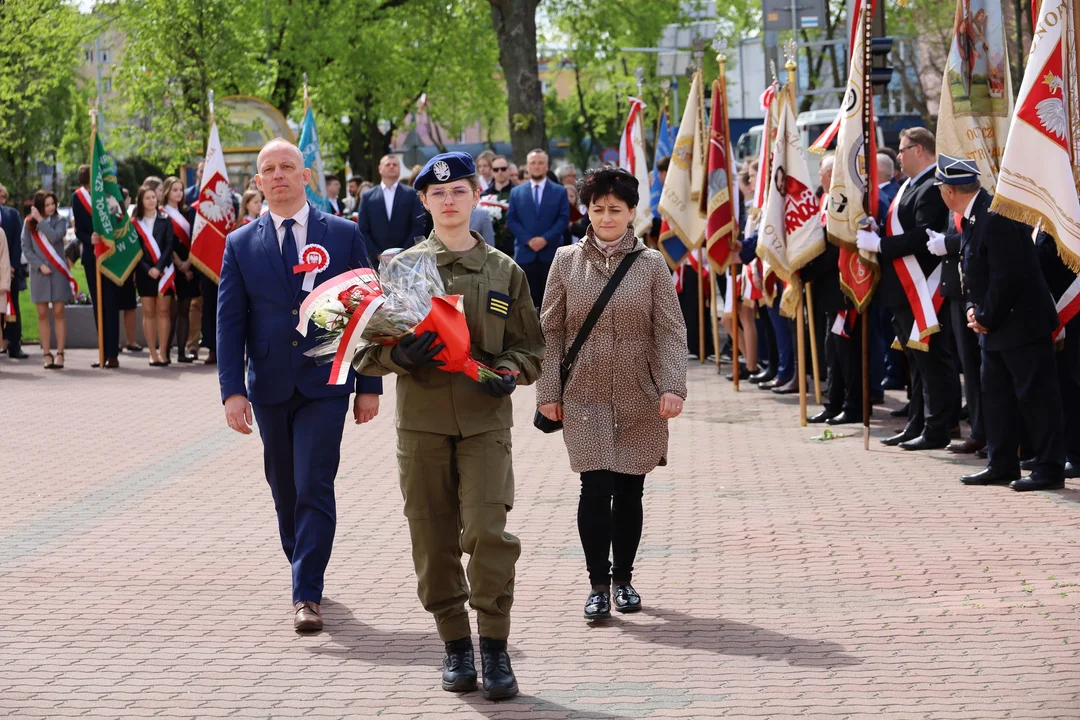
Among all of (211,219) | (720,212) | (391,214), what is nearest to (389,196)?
(391,214)

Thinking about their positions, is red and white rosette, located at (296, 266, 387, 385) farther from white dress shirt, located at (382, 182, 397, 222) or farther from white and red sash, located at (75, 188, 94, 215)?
white and red sash, located at (75, 188, 94, 215)

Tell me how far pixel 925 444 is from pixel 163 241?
32.5 feet

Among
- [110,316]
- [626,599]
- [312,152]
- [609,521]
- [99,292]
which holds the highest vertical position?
[312,152]

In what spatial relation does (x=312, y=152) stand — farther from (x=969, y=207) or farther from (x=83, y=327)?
(x=969, y=207)

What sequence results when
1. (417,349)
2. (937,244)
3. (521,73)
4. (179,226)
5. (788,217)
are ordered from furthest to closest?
(521,73) → (179,226) → (788,217) → (937,244) → (417,349)

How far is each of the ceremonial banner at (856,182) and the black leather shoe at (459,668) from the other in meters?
6.30

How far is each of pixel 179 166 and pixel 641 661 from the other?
70.9 feet

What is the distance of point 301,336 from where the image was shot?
655 cm

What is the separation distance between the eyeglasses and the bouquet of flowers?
215 mm

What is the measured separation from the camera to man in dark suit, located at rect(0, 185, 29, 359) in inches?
738

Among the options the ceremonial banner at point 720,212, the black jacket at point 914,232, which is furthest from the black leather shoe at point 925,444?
the ceremonial banner at point 720,212

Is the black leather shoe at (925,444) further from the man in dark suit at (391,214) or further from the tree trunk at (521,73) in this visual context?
the tree trunk at (521,73)

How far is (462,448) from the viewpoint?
555 centimetres

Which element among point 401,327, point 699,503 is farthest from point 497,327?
point 699,503
